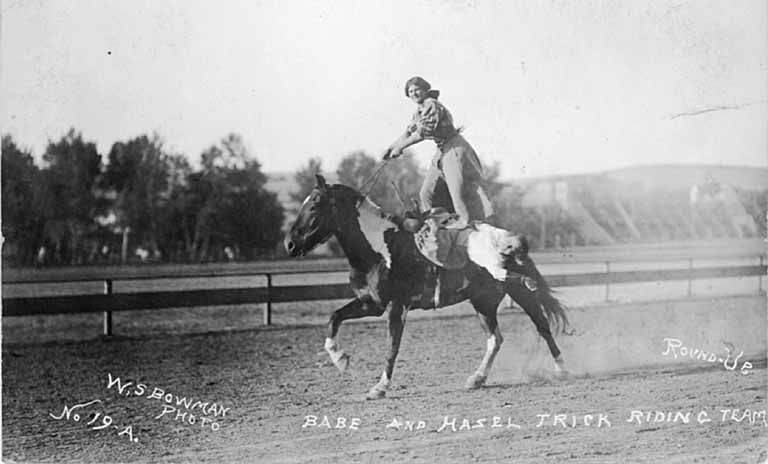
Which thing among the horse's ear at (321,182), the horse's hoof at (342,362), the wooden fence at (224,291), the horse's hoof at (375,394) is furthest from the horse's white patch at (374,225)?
the horse's hoof at (375,394)

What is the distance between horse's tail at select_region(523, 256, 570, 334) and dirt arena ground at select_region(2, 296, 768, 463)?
6 cm

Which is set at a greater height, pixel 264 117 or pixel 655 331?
pixel 264 117

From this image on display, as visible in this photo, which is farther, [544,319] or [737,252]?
[737,252]

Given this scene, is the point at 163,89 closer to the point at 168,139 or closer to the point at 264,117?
the point at 168,139

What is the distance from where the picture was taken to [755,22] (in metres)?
4.57

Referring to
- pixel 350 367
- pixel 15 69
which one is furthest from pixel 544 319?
pixel 15 69

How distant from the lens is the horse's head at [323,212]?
13.7 feet

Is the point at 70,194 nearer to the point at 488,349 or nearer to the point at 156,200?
the point at 156,200

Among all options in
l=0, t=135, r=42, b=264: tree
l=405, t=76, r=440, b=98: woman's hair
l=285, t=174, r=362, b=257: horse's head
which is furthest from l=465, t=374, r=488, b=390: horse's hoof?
l=0, t=135, r=42, b=264: tree

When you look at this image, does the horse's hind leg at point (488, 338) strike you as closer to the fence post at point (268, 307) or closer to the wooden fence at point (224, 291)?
the wooden fence at point (224, 291)

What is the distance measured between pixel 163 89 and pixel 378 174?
1.14m

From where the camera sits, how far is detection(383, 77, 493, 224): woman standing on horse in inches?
167

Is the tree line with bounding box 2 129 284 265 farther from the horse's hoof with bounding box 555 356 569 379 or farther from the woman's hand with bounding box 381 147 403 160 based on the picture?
the horse's hoof with bounding box 555 356 569 379

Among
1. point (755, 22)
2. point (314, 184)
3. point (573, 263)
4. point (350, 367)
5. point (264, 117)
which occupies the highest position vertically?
point (755, 22)
